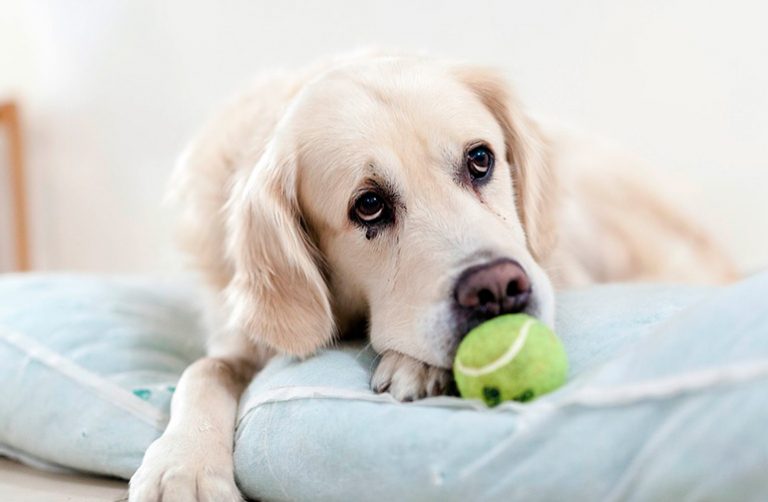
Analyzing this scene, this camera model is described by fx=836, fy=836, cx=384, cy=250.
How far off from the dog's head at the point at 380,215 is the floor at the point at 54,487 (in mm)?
362

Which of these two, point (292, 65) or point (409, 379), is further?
point (292, 65)

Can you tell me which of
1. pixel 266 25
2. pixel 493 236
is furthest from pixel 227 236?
pixel 266 25

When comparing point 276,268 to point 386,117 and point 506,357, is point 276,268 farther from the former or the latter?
point 506,357

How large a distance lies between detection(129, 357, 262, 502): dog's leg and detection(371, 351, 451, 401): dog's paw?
0.84ft

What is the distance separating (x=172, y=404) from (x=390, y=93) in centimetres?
68

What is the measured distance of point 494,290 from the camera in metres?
1.22

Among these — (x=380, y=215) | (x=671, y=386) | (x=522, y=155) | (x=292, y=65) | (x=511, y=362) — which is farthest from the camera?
(x=292, y=65)

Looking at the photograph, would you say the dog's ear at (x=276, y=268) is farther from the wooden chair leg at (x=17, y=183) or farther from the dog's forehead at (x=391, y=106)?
the wooden chair leg at (x=17, y=183)

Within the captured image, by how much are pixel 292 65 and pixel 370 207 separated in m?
2.58

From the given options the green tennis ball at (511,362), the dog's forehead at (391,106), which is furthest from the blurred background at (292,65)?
the green tennis ball at (511,362)

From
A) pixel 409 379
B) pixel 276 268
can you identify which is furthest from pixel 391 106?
pixel 409 379

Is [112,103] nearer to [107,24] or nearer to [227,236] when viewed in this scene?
[107,24]

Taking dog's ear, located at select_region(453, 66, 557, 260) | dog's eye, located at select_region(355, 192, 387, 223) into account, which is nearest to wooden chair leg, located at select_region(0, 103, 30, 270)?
dog's ear, located at select_region(453, 66, 557, 260)

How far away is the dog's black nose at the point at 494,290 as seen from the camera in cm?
121
